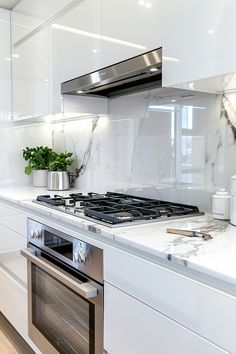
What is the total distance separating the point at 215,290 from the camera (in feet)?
3.01

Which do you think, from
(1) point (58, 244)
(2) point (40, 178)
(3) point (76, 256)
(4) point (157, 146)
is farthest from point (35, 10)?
(3) point (76, 256)

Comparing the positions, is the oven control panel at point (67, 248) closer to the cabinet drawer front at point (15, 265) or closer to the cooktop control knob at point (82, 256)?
the cooktop control knob at point (82, 256)

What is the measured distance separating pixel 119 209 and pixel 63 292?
0.48m

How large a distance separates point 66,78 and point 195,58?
3.63ft

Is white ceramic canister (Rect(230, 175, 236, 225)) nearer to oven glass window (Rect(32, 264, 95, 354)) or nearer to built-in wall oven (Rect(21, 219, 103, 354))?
built-in wall oven (Rect(21, 219, 103, 354))

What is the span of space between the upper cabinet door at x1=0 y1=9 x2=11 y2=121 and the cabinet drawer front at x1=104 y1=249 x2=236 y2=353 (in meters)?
2.02

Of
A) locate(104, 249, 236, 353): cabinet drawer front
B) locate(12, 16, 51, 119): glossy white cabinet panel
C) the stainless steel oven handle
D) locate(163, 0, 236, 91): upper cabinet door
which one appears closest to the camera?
locate(104, 249, 236, 353): cabinet drawer front

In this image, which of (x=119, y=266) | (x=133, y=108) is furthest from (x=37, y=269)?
(x=133, y=108)

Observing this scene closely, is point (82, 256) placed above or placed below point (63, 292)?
above

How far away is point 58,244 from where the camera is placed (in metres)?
1.74

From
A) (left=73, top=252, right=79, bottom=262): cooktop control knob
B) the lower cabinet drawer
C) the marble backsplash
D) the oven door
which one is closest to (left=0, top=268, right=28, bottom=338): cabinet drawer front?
the lower cabinet drawer

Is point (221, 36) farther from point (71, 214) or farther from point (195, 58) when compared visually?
point (71, 214)

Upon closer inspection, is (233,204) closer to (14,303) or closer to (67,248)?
(67,248)

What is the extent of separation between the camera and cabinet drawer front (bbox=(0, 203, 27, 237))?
84.1 inches
